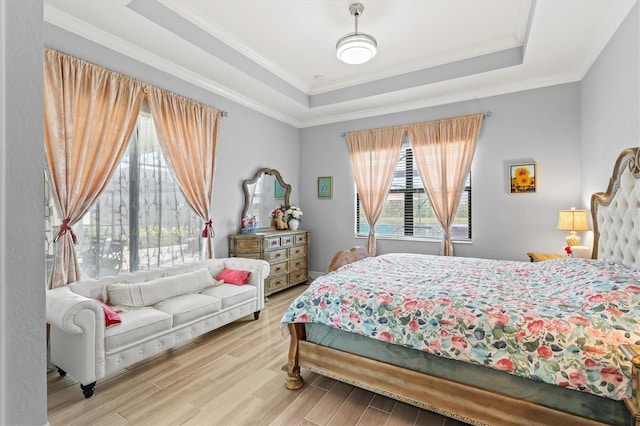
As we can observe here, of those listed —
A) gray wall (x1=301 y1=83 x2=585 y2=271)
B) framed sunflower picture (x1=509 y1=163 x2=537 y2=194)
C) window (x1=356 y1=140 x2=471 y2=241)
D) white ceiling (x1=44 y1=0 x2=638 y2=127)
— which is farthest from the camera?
window (x1=356 y1=140 x2=471 y2=241)

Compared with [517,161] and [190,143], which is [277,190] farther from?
[517,161]

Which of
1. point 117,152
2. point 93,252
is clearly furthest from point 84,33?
point 93,252

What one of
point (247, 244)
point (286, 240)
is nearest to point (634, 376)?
point (247, 244)

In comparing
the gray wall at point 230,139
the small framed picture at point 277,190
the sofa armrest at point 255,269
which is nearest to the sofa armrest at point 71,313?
the sofa armrest at point 255,269

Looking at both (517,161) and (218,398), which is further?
(517,161)

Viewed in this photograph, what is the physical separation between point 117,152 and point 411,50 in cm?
345

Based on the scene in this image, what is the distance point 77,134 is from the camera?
2.75 m

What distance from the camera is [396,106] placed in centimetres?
479

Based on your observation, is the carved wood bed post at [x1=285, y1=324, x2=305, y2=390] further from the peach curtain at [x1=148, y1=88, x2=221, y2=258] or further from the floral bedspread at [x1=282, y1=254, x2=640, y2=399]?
the peach curtain at [x1=148, y1=88, x2=221, y2=258]

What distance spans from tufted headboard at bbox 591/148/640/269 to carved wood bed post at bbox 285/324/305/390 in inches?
97.0

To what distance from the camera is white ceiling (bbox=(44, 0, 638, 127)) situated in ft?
8.91

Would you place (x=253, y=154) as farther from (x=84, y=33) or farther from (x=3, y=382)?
(x=3, y=382)

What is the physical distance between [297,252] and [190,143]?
2301mm

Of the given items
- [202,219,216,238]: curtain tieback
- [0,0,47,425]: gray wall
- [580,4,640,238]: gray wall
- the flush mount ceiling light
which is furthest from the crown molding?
[580,4,640,238]: gray wall
